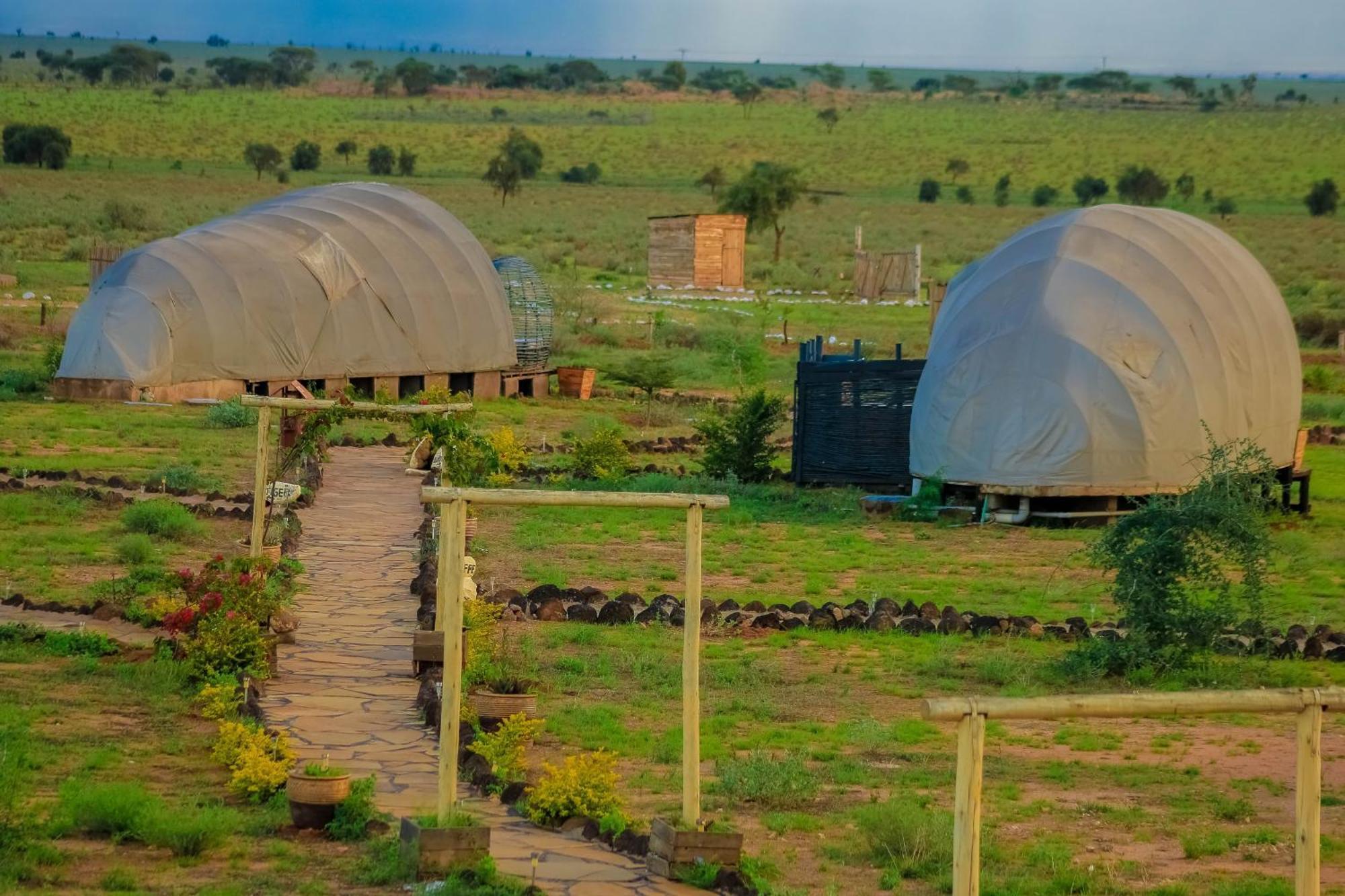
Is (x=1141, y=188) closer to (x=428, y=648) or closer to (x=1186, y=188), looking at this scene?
(x=1186, y=188)

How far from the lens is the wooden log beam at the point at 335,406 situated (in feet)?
43.8

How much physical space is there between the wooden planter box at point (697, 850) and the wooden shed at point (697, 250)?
141 ft

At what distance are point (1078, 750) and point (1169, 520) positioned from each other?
2.59 meters

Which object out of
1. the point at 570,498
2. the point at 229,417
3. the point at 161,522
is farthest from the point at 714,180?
the point at 570,498

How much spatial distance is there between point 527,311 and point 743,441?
1019cm

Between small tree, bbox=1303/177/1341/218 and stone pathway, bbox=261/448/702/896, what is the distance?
58.9 metres

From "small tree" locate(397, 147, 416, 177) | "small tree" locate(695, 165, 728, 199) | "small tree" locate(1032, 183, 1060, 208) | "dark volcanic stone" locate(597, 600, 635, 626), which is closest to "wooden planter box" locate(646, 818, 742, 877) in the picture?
"dark volcanic stone" locate(597, 600, 635, 626)

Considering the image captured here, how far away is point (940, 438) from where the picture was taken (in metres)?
19.5

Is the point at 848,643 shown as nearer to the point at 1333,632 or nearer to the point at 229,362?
the point at 1333,632

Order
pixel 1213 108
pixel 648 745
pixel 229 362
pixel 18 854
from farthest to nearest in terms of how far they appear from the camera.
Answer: pixel 1213 108, pixel 229 362, pixel 648 745, pixel 18 854

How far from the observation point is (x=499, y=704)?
34.0ft

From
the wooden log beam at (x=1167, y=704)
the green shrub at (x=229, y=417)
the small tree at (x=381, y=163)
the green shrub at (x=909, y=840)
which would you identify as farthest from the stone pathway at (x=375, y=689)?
the small tree at (x=381, y=163)

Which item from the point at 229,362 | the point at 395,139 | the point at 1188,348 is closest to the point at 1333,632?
the point at 1188,348

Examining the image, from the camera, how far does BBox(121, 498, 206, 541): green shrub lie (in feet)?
55.0
